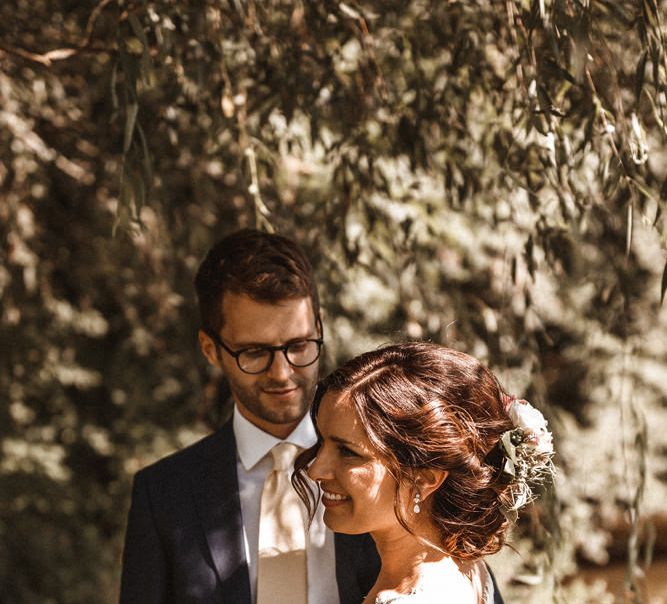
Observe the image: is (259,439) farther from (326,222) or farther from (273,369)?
(326,222)

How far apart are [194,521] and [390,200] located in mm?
1464

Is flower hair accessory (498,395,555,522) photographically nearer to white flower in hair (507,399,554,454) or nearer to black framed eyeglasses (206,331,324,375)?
white flower in hair (507,399,554,454)

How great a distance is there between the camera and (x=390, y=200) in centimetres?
319

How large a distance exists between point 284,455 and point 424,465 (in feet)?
1.52

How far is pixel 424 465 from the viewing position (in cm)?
171

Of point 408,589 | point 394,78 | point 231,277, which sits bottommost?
point 408,589

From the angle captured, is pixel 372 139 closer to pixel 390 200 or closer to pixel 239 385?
pixel 390 200

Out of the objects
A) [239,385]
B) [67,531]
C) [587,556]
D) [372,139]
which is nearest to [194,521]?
[239,385]

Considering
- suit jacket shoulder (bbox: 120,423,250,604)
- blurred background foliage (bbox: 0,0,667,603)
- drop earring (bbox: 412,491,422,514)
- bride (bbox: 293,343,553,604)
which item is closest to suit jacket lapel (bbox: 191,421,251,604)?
suit jacket shoulder (bbox: 120,423,250,604)

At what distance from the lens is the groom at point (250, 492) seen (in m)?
2.00

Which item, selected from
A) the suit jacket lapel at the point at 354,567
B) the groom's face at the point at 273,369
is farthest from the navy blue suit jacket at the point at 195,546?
the groom's face at the point at 273,369

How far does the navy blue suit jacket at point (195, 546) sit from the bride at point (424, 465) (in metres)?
0.23

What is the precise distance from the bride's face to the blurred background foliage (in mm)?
686

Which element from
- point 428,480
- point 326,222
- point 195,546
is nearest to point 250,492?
point 195,546
